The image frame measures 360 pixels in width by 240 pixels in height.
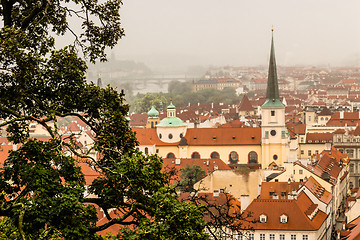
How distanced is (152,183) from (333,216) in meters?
37.7

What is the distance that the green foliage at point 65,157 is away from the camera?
8.33 meters

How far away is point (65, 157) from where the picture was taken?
29.1ft

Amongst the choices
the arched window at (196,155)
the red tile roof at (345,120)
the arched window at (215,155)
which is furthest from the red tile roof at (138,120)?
the arched window at (215,155)

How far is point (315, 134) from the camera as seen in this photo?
266 feet

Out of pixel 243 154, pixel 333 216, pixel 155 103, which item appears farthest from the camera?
pixel 155 103

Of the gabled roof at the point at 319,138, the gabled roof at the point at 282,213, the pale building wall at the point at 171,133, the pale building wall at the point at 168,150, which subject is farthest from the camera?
the gabled roof at the point at 319,138

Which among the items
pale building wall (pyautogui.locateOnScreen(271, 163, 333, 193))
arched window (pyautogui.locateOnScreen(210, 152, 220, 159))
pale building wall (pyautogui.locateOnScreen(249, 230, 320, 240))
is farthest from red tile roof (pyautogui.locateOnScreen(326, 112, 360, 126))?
pale building wall (pyautogui.locateOnScreen(249, 230, 320, 240))

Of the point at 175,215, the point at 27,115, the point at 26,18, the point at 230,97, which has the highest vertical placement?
the point at 26,18

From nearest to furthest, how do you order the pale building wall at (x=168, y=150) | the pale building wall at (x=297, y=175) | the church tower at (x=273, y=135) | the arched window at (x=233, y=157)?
the pale building wall at (x=297, y=175)
the church tower at (x=273, y=135)
the arched window at (x=233, y=157)
the pale building wall at (x=168, y=150)

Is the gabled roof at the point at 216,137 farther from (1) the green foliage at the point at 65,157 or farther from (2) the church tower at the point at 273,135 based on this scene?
(1) the green foliage at the point at 65,157

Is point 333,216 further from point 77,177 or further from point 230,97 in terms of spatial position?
Result: point 230,97

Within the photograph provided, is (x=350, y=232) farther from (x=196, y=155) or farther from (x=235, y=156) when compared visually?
(x=196, y=155)

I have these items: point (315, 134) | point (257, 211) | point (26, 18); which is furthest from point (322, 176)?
point (26, 18)

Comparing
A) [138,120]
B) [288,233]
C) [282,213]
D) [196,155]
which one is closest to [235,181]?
[282,213]
